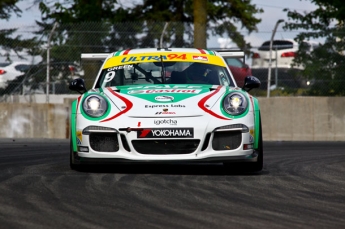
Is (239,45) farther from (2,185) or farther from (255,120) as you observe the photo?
(2,185)

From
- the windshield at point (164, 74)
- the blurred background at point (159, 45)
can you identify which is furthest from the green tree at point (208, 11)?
the windshield at point (164, 74)

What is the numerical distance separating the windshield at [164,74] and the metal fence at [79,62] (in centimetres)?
869

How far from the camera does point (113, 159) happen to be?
872cm

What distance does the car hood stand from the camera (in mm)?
8680

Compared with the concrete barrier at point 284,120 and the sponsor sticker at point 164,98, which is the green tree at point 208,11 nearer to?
the concrete barrier at point 284,120

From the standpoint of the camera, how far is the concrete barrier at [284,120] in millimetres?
18203

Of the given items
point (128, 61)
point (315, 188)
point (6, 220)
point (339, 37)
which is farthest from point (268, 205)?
point (339, 37)

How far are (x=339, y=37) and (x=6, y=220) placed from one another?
1416 cm

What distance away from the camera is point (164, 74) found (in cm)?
1003

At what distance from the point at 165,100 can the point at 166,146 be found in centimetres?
44

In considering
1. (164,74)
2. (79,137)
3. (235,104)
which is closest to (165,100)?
(235,104)

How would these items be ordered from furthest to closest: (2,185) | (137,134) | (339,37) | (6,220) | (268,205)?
(339,37) < (137,134) < (2,185) < (268,205) < (6,220)

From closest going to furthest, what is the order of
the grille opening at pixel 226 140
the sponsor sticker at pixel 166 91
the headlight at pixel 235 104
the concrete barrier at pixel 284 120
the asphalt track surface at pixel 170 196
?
the asphalt track surface at pixel 170 196 → the grille opening at pixel 226 140 → the headlight at pixel 235 104 → the sponsor sticker at pixel 166 91 → the concrete barrier at pixel 284 120

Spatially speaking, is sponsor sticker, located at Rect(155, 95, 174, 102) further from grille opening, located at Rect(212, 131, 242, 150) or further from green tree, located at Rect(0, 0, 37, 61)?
green tree, located at Rect(0, 0, 37, 61)
